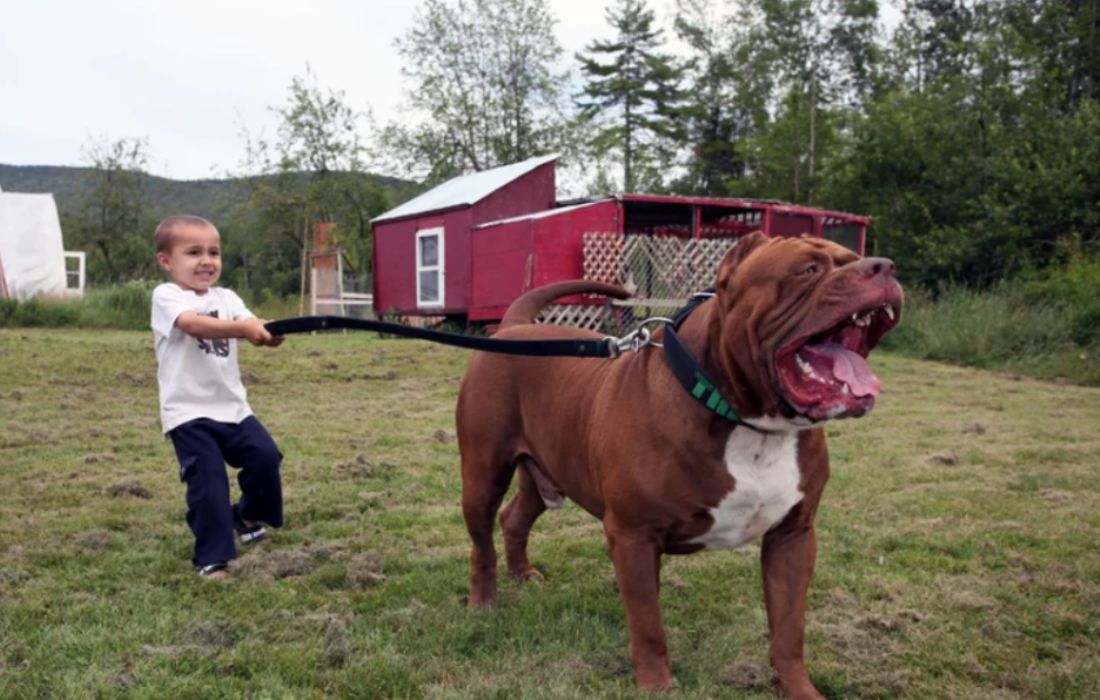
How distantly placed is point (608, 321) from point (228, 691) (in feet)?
49.0

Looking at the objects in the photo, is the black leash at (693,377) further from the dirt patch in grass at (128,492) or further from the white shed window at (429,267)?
Result: the white shed window at (429,267)

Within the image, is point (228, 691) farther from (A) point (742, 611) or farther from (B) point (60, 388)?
(B) point (60, 388)

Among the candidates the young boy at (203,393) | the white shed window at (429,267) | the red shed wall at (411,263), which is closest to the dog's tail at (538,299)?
the young boy at (203,393)

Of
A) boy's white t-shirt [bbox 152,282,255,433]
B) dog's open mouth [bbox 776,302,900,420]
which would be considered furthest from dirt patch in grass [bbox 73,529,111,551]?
dog's open mouth [bbox 776,302,900,420]

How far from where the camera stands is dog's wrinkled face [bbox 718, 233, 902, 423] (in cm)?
249

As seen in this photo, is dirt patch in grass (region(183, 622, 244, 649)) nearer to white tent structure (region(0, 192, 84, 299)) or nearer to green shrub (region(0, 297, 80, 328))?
green shrub (region(0, 297, 80, 328))

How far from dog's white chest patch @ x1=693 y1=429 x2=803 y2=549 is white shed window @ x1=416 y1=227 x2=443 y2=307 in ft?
60.7

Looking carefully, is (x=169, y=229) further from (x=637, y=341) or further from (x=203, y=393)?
(x=637, y=341)

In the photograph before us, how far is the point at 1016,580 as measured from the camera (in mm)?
4234

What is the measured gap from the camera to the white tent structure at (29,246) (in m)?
28.3

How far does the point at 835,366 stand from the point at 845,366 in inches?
1.0

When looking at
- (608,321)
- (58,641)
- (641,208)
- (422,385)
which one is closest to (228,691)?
(58,641)

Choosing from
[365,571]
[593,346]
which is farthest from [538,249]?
[593,346]

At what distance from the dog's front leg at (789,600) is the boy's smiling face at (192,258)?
2.88 m
